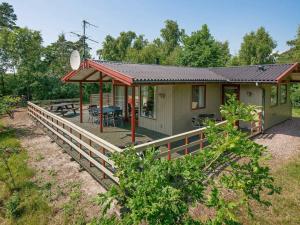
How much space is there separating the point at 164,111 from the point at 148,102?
1.33 metres

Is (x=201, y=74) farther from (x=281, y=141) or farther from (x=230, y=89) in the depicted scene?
(x=281, y=141)

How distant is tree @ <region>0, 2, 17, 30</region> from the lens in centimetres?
3697

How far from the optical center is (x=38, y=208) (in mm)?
5648

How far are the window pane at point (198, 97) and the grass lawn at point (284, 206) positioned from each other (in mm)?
4897

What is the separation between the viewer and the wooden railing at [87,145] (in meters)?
5.77

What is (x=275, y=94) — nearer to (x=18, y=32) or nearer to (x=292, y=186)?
(x=292, y=186)

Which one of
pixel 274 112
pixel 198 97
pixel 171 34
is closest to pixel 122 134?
pixel 198 97

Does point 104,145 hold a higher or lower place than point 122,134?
higher

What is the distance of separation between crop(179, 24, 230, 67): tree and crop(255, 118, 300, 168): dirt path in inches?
726

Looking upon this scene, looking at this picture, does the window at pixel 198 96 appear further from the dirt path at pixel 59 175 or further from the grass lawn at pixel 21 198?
the grass lawn at pixel 21 198

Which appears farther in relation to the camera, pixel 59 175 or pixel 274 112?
pixel 274 112

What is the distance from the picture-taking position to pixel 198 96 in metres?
11.3

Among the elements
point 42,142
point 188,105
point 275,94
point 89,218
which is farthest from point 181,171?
point 275,94

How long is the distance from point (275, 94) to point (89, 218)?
11.8 m
